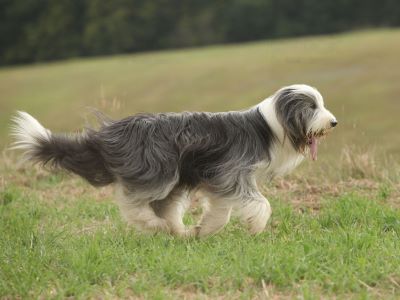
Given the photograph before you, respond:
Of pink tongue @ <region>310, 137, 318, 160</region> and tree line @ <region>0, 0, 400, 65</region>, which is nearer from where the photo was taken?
pink tongue @ <region>310, 137, 318, 160</region>

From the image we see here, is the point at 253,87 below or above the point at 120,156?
below

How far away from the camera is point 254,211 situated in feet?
16.3

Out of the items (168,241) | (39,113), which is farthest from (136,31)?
(168,241)

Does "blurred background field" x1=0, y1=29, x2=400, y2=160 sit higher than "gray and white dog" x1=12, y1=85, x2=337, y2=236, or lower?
lower

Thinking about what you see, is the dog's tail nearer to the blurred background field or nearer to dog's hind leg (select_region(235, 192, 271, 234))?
dog's hind leg (select_region(235, 192, 271, 234))

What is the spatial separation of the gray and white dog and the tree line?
3934 centimetres

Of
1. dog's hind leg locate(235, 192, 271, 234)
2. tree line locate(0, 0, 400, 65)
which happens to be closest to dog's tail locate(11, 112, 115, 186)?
dog's hind leg locate(235, 192, 271, 234)

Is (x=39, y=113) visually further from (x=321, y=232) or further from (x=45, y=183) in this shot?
(x=321, y=232)

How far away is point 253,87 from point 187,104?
2.60m

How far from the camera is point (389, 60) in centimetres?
2302

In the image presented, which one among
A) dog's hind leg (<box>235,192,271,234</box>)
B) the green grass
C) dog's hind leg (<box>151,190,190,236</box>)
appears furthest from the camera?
dog's hind leg (<box>151,190,190,236</box>)

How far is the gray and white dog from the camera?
499 cm

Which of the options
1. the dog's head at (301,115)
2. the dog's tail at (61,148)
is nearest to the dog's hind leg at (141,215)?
the dog's tail at (61,148)

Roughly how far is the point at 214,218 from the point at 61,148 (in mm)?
1247
